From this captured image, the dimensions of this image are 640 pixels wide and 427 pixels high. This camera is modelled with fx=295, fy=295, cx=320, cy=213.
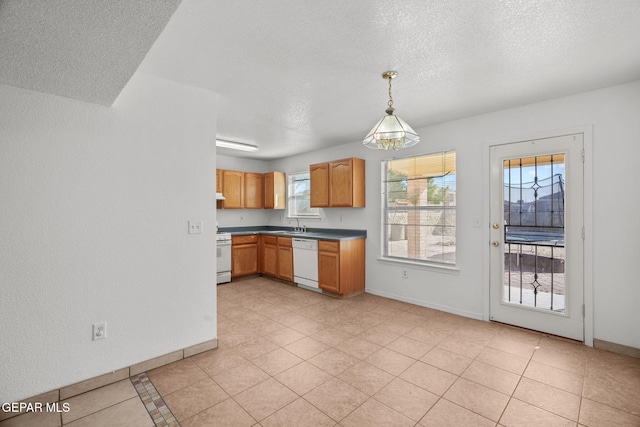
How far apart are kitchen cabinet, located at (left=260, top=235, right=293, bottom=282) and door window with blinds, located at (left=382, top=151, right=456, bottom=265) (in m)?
1.73

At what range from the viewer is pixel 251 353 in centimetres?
273

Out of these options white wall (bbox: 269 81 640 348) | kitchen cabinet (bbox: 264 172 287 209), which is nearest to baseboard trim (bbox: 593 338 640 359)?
white wall (bbox: 269 81 640 348)

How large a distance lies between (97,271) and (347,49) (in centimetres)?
246

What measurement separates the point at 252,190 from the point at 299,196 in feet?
3.31

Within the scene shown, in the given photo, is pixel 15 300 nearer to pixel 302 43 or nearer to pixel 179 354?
pixel 179 354

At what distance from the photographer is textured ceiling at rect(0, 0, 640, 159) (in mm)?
1429

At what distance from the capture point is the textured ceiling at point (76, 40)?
1233 millimetres

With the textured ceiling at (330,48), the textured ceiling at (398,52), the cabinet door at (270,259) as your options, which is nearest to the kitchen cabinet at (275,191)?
the cabinet door at (270,259)

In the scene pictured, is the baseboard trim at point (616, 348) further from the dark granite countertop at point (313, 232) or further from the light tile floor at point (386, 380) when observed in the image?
the dark granite countertop at point (313, 232)

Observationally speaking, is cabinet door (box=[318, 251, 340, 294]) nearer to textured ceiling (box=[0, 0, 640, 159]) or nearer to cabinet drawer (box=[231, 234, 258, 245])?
cabinet drawer (box=[231, 234, 258, 245])

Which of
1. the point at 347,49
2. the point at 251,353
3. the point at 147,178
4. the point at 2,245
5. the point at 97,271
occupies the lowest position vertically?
the point at 251,353

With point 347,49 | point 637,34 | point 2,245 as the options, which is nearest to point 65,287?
point 2,245

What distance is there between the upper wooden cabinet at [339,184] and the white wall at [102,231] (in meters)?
2.35

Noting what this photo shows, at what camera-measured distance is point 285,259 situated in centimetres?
534
